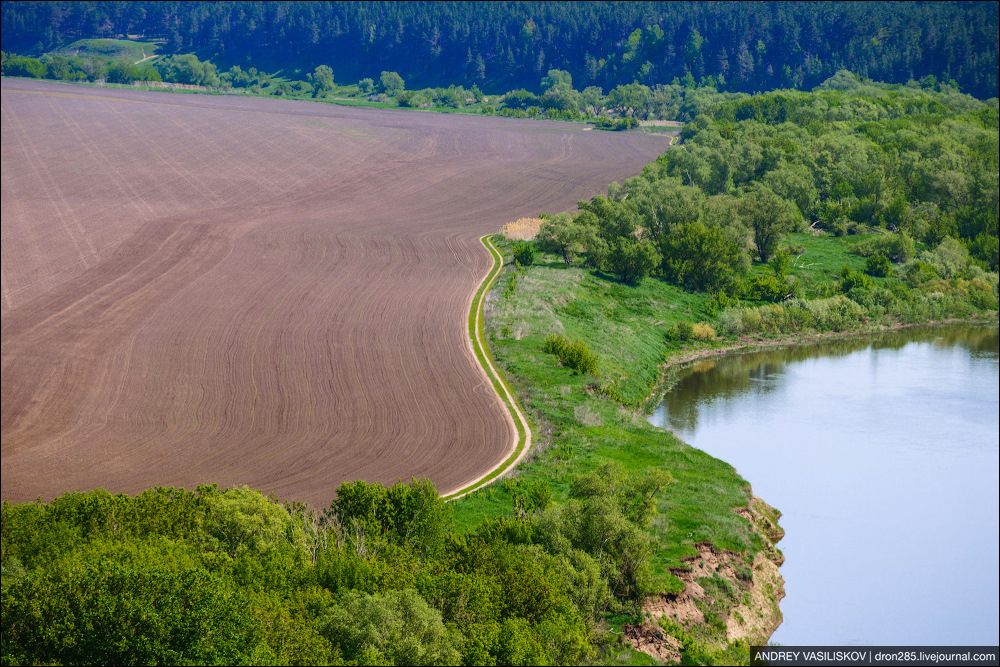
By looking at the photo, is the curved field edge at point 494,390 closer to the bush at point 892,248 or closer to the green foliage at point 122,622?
the green foliage at point 122,622

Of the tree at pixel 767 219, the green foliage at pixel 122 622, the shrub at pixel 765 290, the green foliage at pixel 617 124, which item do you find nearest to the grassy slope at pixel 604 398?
the shrub at pixel 765 290

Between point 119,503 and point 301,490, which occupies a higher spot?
point 119,503

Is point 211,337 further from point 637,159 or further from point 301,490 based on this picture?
point 637,159

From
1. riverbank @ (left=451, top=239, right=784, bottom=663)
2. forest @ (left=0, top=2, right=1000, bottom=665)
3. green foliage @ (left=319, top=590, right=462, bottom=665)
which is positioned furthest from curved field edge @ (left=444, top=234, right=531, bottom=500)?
green foliage @ (left=319, top=590, right=462, bottom=665)

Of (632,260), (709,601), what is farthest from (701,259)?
(709,601)

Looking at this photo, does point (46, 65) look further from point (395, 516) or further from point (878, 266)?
point (878, 266)

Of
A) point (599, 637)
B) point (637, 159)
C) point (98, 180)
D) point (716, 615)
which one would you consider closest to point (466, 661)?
point (599, 637)

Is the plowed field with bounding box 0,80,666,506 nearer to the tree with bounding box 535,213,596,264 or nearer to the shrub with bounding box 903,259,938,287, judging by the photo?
the tree with bounding box 535,213,596,264

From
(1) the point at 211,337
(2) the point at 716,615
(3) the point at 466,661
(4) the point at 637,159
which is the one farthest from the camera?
(4) the point at 637,159
